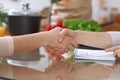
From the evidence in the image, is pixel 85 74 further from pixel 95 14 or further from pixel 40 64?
pixel 95 14

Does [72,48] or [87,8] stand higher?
[87,8]

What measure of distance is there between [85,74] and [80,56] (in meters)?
0.23

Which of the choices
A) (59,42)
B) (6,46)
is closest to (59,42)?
(59,42)

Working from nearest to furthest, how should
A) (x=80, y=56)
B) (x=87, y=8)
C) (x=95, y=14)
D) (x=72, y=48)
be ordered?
(x=80, y=56) < (x=72, y=48) < (x=87, y=8) < (x=95, y=14)

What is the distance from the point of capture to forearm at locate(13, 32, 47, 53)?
83 cm

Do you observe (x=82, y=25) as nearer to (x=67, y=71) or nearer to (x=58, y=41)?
(x=58, y=41)

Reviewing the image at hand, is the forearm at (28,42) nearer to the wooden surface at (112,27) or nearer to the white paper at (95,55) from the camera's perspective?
the white paper at (95,55)

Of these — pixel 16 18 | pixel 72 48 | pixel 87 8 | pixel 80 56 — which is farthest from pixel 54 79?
pixel 87 8

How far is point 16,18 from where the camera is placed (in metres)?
1.40

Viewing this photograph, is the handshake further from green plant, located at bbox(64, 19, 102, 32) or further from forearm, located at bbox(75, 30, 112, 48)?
green plant, located at bbox(64, 19, 102, 32)

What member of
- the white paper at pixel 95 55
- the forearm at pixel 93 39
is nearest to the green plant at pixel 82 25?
the forearm at pixel 93 39

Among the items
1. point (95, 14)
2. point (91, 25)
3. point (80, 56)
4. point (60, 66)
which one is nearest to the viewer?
point (60, 66)

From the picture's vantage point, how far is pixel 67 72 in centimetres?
67

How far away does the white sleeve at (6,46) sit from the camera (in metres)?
0.78
